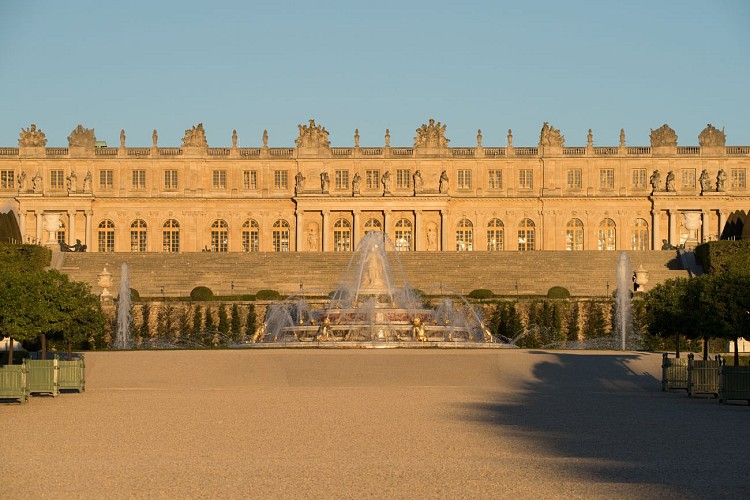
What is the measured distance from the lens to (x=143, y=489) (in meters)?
13.6

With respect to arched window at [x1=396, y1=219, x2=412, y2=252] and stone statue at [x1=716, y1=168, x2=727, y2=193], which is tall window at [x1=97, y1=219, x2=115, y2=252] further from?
stone statue at [x1=716, y1=168, x2=727, y2=193]

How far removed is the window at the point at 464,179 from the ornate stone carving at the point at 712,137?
1362 centimetres

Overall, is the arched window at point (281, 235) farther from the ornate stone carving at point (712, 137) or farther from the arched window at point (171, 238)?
the ornate stone carving at point (712, 137)

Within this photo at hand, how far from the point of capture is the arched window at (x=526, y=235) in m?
75.4

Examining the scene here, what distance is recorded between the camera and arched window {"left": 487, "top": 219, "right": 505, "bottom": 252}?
75.4 metres

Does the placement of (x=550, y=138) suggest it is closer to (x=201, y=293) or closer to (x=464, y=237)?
(x=464, y=237)

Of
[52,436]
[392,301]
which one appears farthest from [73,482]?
[392,301]

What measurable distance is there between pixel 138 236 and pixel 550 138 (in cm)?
2436

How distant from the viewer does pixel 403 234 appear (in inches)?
2933

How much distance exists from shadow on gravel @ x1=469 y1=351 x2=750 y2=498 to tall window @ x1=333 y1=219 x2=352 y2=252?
45.1 meters

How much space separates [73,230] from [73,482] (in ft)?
→ 204

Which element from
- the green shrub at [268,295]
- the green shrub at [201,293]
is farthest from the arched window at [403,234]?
the green shrub at [268,295]

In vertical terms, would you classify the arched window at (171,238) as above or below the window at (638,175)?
below

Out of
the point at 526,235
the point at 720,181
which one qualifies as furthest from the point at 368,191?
the point at 720,181
